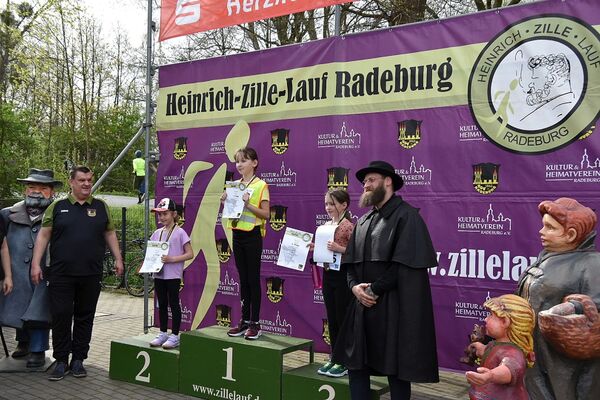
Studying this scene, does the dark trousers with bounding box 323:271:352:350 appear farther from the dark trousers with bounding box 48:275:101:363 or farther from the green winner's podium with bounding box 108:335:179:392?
the dark trousers with bounding box 48:275:101:363

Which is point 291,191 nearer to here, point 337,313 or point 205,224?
point 205,224

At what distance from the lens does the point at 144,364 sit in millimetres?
5500

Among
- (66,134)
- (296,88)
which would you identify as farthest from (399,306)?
(66,134)

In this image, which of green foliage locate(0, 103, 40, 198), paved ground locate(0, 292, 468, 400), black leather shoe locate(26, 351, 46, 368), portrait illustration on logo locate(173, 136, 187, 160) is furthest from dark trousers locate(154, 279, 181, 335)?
green foliage locate(0, 103, 40, 198)

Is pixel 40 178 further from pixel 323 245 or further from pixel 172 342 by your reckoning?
pixel 323 245

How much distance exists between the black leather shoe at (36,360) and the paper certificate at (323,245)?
10.6ft

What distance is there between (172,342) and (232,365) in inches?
31.2

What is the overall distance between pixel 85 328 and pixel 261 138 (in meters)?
2.63

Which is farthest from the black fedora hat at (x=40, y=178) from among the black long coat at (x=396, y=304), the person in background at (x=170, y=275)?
the black long coat at (x=396, y=304)

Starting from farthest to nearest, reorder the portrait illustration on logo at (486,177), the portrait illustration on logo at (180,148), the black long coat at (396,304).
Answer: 1. the portrait illustration on logo at (180,148)
2. the portrait illustration on logo at (486,177)
3. the black long coat at (396,304)

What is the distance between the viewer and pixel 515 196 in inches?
197

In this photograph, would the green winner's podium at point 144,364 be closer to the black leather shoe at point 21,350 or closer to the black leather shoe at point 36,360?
the black leather shoe at point 36,360

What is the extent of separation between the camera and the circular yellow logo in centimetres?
466

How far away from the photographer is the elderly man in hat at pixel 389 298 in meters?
3.64
